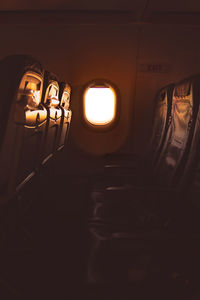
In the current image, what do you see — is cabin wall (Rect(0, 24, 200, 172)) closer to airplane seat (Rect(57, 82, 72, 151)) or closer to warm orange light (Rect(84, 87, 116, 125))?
warm orange light (Rect(84, 87, 116, 125))

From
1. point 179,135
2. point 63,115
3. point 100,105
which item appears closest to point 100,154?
point 100,105

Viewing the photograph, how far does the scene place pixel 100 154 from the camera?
13.4ft

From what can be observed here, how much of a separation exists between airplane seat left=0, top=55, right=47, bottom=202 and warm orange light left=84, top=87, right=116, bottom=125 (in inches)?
104

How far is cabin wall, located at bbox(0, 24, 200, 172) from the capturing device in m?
3.81

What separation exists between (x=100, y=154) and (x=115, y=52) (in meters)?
1.32

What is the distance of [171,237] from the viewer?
144cm

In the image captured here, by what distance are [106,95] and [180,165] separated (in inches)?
97.3

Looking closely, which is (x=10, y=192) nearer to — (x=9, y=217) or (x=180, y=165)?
(x=9, y=217)

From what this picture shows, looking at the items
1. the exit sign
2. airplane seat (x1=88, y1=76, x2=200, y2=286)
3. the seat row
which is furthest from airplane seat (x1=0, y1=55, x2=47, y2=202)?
the exit sign

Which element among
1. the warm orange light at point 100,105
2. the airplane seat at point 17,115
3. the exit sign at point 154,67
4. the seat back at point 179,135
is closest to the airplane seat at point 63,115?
the seat back at point 179,135

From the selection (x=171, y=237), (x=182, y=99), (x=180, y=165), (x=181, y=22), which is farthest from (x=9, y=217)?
(x=181, y=22)

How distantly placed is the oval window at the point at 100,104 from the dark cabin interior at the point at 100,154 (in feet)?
0.13

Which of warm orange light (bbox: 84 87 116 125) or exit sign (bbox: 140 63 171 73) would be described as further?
warm orange light (bbox: 84 87 116 125)

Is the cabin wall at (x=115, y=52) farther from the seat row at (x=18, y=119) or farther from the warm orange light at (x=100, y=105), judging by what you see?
the seat row at (x=18, y=119)
